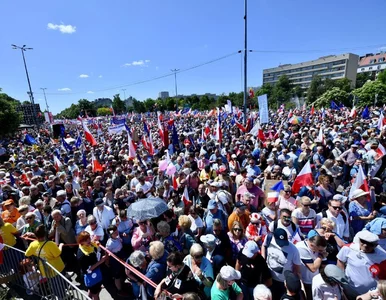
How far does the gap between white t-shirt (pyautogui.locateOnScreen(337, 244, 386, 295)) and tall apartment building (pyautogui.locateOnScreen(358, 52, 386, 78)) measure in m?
127

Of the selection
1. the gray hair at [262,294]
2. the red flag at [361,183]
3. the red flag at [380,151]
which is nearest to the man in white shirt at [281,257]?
the gray hair at [262,294]

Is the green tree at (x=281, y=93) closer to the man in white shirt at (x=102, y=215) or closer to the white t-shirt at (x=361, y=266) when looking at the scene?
the man in white shirt at (x=102, y=215)

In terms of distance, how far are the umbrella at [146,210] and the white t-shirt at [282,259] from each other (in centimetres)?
203

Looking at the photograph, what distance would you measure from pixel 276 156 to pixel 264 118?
388 cm

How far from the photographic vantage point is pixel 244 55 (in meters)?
16.5


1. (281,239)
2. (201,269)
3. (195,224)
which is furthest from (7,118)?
(281,239)

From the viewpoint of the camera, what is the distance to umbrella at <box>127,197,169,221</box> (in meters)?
4.14

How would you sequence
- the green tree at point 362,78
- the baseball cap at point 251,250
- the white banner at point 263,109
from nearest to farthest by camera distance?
the baseball cap at point 251,250 → the white banner at point 263,109 → the green tree at point 362,78

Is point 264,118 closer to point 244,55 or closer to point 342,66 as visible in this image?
point 244,55

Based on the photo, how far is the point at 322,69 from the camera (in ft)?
358

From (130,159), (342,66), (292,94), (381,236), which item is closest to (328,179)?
(381,236)

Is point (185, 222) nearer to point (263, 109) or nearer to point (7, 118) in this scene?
point (263, 109)

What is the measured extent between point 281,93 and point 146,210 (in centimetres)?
9063

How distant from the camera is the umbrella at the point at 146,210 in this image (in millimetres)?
4141
